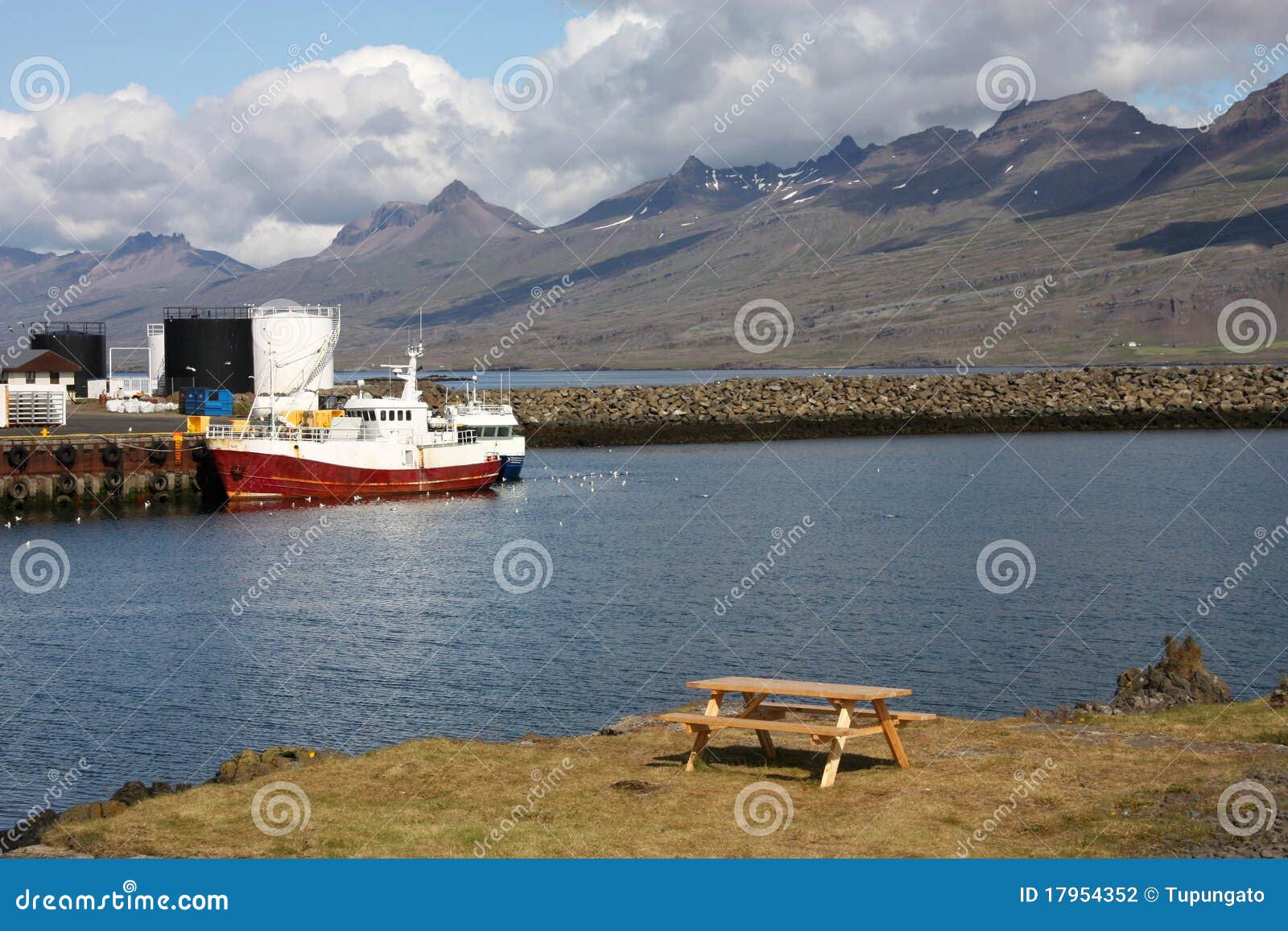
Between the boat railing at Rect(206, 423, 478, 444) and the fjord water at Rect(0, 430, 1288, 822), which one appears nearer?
the fjord water at Rect(0, 430, 1288, 822)

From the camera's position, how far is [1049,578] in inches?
1670

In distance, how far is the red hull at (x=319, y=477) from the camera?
66.9 metres

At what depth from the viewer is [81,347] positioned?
380 feet

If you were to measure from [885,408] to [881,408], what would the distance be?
29 cm

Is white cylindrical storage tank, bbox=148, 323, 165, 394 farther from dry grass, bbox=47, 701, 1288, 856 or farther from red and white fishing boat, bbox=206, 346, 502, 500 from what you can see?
dry grass, bbox=47, 701, 1288, 856

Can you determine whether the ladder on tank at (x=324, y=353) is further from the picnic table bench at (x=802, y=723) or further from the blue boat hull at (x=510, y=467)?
the picnic table bench at (x=802, y=723)

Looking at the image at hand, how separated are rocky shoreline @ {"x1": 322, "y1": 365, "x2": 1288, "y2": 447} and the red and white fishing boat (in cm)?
2941

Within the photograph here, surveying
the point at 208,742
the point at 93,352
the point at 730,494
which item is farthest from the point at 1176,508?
the point at 93,352

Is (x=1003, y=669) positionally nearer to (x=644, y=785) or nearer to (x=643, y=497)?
(x=644, y=785)

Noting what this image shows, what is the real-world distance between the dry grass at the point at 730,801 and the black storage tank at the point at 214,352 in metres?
88.9

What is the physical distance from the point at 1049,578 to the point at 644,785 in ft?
98.4

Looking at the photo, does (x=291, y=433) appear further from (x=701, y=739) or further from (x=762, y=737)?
(x=762, y=737)

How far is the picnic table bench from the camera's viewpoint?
50.8 ft

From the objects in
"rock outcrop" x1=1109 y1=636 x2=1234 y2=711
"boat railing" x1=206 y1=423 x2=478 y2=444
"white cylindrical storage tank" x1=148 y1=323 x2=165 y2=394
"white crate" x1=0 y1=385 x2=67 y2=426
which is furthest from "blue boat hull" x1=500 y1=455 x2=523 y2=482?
"rock outcrop" x1=1109 y1=636 x2=1234 y2=711
